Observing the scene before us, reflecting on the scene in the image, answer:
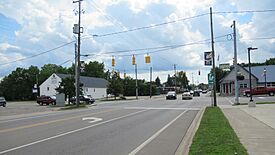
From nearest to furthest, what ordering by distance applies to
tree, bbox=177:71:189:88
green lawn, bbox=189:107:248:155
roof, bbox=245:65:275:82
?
green lawn, bbox=189:107:248:155, roof, bbox=245:65:275:82, tree, bbox=177:71:189:88

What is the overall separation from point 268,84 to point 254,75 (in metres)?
3.78

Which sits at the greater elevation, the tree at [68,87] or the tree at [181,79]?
the tree at [181,79]

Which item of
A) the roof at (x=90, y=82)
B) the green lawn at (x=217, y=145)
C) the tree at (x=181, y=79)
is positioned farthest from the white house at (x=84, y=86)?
the green lawn at (x=217, y=145)

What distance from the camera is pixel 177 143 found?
10922mm

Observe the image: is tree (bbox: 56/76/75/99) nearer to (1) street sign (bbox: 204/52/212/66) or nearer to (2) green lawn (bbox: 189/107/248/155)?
(1) street sign (bbox: 204/52/212/66)

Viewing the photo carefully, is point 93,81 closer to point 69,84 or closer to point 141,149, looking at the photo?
point 69,84

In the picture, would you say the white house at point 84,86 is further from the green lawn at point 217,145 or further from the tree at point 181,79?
the green lawn at point 217,145

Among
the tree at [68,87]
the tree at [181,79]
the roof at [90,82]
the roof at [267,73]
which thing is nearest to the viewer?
the tree at [68,87]

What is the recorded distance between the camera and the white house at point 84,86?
8369 centimetres

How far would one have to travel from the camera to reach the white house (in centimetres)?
8369

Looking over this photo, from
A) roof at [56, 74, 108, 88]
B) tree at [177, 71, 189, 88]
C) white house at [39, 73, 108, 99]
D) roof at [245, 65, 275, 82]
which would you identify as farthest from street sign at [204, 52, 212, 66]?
tree at [177, 71, 189, 88]

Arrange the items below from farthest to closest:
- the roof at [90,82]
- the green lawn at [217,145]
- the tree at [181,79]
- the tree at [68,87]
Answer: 1. the tree at [181,79]
2. the roof at [90,82]
3. the tree at [68,87]
4. the green lawn at [217,145]

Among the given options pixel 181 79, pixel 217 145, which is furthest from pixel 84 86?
pixel 181 79

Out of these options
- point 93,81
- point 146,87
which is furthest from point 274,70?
point 93,81
